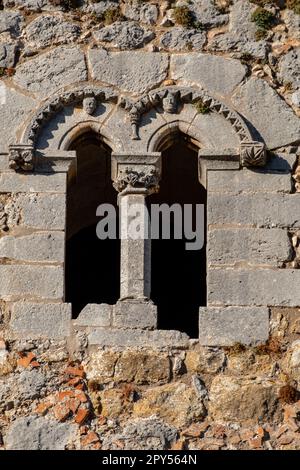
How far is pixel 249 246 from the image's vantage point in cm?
1410

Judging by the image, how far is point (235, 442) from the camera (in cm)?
1338

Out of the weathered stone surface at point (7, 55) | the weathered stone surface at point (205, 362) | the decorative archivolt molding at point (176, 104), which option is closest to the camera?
the weathered stone surface at point (205, 362)

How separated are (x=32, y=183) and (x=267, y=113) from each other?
186 cm

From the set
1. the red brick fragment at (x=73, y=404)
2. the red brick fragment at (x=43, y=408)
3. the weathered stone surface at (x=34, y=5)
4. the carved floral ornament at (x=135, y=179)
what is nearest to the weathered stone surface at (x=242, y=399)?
the red brick fragment at (x=73, y=404)

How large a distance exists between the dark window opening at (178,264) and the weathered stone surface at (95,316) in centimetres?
241

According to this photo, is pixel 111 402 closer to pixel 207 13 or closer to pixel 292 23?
pixel 207 13

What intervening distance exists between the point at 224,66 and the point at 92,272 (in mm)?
3158

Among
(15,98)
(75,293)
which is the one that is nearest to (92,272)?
(75,293)

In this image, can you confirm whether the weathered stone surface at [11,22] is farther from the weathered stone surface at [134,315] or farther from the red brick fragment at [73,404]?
the red brick fragment at [73,404]

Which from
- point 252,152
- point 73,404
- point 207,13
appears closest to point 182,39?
point 207,13

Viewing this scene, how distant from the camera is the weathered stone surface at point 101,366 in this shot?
13648 millimetres
